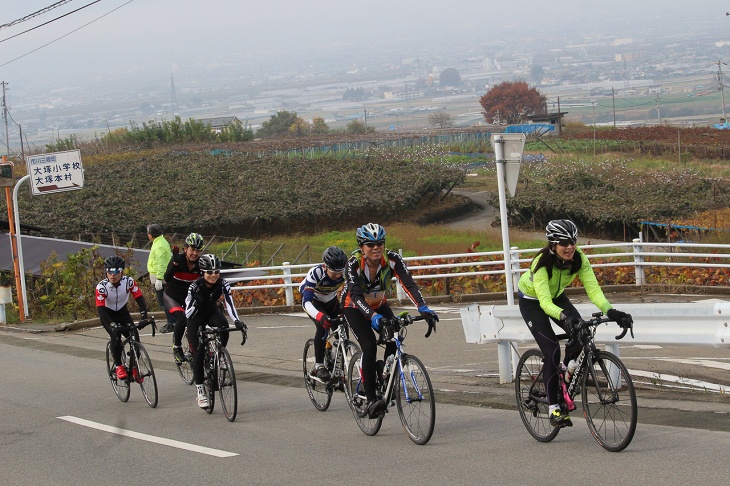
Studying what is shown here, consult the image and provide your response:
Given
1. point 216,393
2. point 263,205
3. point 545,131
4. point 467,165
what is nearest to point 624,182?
point 263,205

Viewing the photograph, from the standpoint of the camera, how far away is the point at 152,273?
1791 centimetres

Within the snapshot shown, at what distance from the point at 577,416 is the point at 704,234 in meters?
22.3

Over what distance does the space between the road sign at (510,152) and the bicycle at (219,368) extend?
373 cm

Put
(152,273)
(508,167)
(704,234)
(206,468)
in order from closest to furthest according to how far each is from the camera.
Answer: (206,468) → (508,167) → (152,273) → (704,234)

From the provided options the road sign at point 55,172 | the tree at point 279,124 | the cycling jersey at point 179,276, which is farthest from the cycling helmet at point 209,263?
the tree at point 279,124

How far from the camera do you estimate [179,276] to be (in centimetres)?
1302

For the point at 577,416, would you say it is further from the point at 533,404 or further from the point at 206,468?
the point at 206,468

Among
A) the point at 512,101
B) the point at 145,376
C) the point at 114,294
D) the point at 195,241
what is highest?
the point at 512,101

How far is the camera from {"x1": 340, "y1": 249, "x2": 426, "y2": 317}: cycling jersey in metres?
9.12

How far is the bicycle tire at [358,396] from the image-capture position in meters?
9.59

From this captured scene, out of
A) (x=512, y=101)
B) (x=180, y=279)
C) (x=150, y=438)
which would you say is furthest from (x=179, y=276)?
(x=512, y=101)

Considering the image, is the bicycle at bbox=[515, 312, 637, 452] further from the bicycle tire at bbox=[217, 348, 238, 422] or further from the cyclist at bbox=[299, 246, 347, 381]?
the bicycle tire at bbox=[217, 348, 238, 422]

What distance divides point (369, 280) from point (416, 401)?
48.5 inches

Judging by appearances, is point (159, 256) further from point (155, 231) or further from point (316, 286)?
point (316, 286)
